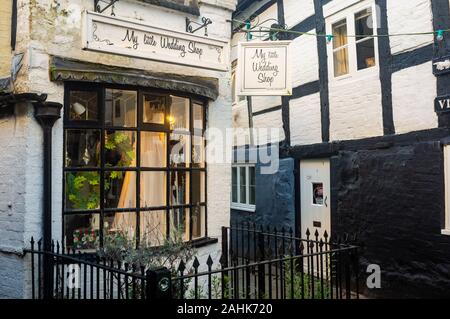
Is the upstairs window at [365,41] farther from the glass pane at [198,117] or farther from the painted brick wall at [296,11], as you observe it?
the glass pane at [198,117]

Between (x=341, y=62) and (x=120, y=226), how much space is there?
17.6 ft

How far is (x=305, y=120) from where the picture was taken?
9.01 m

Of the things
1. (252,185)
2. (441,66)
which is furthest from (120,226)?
(252,185)

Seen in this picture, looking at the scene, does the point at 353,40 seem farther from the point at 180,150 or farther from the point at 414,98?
the point at 180,150

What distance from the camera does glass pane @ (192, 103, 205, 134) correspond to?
5.86 metres

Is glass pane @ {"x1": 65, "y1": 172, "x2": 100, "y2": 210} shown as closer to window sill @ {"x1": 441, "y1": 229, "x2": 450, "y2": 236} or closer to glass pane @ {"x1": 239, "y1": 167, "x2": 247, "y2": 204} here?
window sill @ {"x1": 441, "y1": 229, "x2": 450, "y2": 236}

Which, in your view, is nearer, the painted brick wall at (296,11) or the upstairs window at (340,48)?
the upstairs window at (340,48)

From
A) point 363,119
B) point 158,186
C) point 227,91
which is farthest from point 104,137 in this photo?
point 363,119

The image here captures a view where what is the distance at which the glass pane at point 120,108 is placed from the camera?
16.5ft

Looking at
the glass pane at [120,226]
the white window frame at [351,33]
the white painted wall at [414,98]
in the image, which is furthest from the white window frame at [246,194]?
the glass pane at [120,226]

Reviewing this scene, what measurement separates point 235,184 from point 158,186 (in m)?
6.26

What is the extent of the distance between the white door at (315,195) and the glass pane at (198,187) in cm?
339

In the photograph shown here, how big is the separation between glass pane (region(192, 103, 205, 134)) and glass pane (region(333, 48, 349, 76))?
350 cm

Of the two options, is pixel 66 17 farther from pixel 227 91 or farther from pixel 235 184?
pixel 235 184
